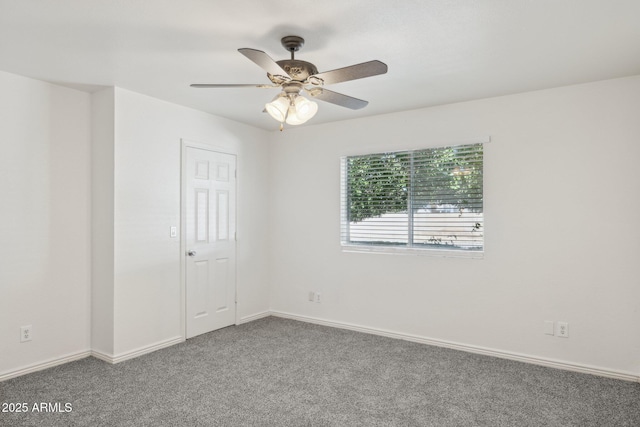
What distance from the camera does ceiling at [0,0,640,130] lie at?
84.5 inches

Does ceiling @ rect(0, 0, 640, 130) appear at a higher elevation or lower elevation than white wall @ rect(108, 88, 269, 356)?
higher

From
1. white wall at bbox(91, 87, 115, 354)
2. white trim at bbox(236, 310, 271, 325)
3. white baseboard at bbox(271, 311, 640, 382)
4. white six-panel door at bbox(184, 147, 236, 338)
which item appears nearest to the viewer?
white baseboard at bbox(271, 311, 640, 382)

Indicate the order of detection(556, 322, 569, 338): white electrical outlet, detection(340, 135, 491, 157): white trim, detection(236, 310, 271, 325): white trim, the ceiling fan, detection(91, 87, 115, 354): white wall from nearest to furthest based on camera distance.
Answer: the ceiling fan, detection(556, 322, 569, 338): white electrical outlet, detection(91, 87, 115, 354): white wall, detection(340, 135, 491, 157): white trim, detection(236, 310, 271, 325): white trim

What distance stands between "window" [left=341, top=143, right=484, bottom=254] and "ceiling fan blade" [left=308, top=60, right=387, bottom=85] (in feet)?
6.48

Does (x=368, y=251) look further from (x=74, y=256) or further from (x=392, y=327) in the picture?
(x=74, y=256)

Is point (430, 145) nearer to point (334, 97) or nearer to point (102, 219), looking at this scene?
point (334, 97)

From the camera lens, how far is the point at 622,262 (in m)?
3.15

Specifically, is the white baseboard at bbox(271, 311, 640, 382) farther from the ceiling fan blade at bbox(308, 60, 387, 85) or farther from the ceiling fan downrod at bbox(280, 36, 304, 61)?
the ceiling fan downrod at bbox(280, 36, 304, 61)

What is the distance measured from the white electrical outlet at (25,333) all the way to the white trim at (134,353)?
0.55 m

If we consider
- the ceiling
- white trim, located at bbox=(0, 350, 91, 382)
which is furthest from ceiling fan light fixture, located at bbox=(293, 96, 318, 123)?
white trim, located at bbox=(0, 350, 91, 382)

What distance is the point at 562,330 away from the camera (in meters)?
3.36

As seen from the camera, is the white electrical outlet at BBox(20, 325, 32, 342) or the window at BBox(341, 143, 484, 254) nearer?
the white electrical outlet at BBox(20, 325, 32, 342)

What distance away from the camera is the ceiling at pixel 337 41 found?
7.04ft

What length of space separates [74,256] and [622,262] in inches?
181
